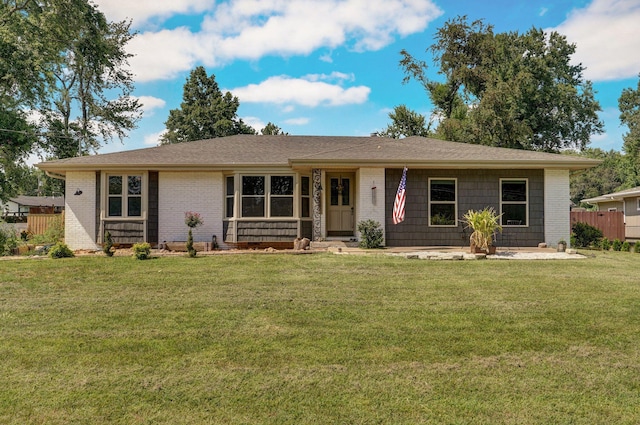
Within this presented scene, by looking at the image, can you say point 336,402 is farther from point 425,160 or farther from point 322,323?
point 425,160

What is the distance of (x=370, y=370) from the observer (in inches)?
145

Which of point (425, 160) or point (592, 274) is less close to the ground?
point (425, 160)

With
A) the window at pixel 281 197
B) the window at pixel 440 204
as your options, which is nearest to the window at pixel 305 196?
the window at pixel 281 197

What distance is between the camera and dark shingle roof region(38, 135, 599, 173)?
39.1 ft

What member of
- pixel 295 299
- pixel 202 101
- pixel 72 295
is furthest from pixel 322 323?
pixel 202 101

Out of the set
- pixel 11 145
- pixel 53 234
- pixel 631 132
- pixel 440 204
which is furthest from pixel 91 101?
pixel 631 132

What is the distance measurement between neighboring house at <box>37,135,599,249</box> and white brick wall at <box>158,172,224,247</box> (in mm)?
31

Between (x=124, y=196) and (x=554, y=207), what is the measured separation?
13.0m

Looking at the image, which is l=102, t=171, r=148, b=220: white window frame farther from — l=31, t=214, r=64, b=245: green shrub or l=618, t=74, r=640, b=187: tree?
l=618, t=74, r=640, b=187: tree

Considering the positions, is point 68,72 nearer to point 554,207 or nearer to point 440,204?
point 440,204

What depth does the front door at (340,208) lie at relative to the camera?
13.5 meters

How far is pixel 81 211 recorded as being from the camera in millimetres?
13273

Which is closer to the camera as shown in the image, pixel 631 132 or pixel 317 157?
pixel 317 157

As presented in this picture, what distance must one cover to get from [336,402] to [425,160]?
9.64 m
